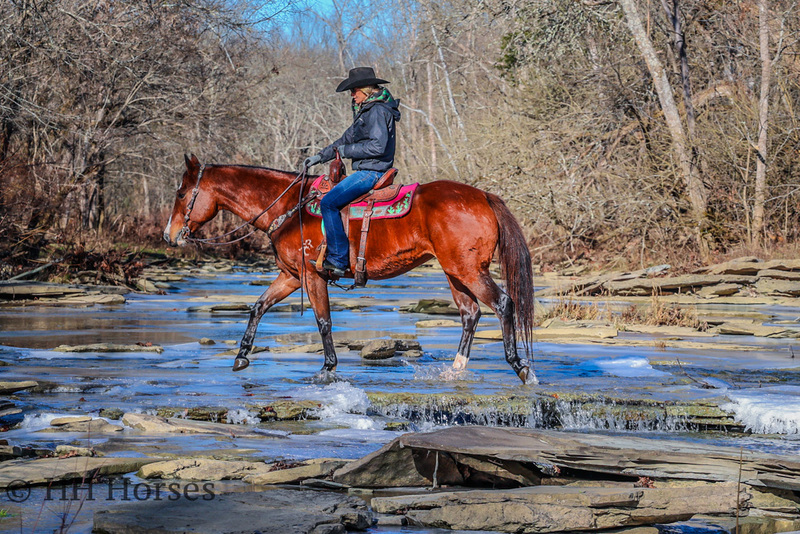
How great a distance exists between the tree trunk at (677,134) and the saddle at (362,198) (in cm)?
1615

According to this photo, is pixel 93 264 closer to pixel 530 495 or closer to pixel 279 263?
pixel 279 263

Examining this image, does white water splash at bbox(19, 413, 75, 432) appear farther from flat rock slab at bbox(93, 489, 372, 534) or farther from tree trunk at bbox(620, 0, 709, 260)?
tree trunk at bbox(620, 0, 709, 260)

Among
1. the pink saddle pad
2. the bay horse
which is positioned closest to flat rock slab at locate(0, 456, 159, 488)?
the bay horse

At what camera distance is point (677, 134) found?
961 inches

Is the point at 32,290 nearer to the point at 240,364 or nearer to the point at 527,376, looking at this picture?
the point at 240,364

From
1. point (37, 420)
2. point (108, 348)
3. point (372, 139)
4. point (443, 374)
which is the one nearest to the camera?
point (37, 420)

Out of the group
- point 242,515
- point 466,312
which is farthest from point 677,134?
point 242,515

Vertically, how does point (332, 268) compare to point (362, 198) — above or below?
below

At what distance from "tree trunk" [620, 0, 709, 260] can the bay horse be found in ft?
51.7

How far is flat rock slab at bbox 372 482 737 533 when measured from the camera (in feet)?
15.2

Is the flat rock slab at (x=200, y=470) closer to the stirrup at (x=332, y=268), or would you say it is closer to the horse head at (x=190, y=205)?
the stirrup at (x=332, y=268)

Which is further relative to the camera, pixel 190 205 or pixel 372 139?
pixel 190 205

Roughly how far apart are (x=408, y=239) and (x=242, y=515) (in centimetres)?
536

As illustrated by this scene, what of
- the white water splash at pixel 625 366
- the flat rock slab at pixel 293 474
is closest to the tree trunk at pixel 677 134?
the white water splash at pixel 625 366
